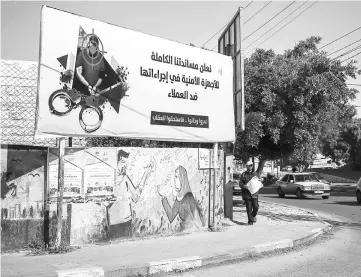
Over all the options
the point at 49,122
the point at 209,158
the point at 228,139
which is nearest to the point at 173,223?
the point at 209,158

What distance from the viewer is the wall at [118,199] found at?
7.32 meters

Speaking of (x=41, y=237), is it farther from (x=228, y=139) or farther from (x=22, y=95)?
(x=228, y=139)

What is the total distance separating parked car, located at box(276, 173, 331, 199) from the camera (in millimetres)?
21875

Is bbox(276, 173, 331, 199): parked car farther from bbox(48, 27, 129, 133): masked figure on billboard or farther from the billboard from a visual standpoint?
bbox(48, 27, 129, 133): masked figure on billboard

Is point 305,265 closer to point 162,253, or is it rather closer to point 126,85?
point 162,253

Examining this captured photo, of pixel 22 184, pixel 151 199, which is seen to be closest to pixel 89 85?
pixel 22 184

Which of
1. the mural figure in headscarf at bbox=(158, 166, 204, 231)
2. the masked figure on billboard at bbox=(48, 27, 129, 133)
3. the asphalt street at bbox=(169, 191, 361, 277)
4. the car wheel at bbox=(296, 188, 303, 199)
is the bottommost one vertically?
the asphalt street at bbox=(169, 191, 361, 277)

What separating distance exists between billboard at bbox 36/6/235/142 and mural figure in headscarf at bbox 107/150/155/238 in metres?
0.77

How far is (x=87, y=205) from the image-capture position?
26.0ft

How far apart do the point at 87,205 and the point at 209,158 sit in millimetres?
3585

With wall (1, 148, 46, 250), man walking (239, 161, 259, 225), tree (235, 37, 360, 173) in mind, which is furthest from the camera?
tree (235, 37, 360, 173)

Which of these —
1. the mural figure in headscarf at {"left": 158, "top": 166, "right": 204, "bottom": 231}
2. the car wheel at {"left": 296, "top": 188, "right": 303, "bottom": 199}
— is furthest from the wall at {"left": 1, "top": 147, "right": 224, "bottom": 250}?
the car wheel at {"left": 296, "top": 188, "right": 303, "bottom": 199}

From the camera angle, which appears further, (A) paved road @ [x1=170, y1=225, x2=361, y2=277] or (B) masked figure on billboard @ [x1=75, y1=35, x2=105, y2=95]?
(B) masked figure on billboard @ [x1=75, y1=35, x2=105, y2=95]

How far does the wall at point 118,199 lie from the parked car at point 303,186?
13.1 metres
